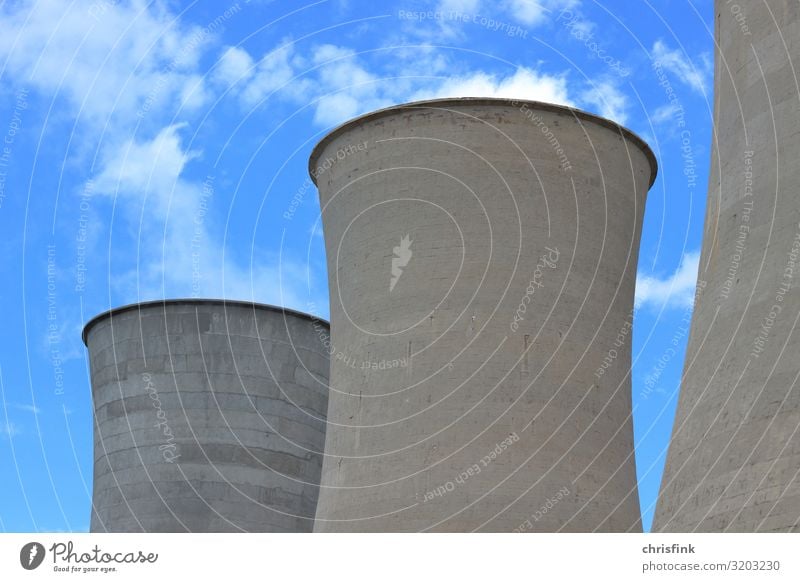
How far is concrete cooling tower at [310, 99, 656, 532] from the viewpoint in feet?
47.6

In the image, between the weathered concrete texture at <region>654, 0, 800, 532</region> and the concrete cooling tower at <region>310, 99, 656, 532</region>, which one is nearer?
the weathered concrete texture at <region>654, 0, 800, 532</region>

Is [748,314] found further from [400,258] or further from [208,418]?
[208,418]

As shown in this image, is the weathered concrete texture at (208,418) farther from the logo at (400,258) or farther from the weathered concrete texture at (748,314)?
the weathered concrete texture at (748,314)

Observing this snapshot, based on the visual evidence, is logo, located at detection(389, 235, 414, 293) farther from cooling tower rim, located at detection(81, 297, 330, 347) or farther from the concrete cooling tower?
cooling tower rim, located at detection(81, 297, 330, 347)

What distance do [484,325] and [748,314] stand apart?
463cm

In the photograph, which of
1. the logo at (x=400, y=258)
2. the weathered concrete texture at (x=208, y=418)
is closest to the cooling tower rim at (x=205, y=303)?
the weathered concrete texture at (x=208, y=418)
